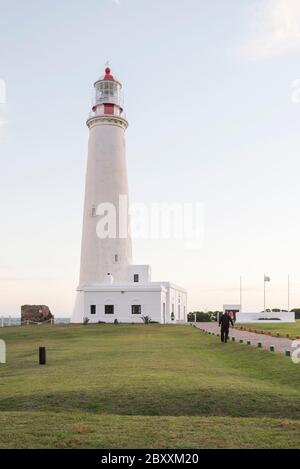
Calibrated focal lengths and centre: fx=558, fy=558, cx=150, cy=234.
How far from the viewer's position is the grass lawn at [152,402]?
8953mm

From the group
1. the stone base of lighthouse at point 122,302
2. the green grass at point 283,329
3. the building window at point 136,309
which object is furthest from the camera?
the building window at point 136,309

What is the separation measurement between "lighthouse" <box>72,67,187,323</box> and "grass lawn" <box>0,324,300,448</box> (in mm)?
31974

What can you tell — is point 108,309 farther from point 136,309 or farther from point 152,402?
point 152,402

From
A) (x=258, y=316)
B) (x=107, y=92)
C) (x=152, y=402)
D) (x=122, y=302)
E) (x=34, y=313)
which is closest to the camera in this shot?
(x=152, y=402)

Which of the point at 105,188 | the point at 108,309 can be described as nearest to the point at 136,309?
the point at 108,309

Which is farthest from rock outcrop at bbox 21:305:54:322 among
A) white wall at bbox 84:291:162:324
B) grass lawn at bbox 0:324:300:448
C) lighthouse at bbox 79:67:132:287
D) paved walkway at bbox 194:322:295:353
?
grass lawn at bbox 0:324:300:448

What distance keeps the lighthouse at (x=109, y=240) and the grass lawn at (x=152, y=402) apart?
32.0m

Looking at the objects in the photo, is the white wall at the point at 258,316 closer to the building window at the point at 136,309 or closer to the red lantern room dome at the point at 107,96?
the building window at the point at 136,309

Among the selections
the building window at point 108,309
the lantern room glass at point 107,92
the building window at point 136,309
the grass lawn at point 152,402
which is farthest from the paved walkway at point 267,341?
the lantern room glass at point 107,92

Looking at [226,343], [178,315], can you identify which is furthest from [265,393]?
[178,315]

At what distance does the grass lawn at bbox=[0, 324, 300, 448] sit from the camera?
29.4ft

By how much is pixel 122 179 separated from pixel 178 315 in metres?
16.5

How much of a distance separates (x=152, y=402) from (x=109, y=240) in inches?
1635

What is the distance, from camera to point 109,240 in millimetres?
53062
